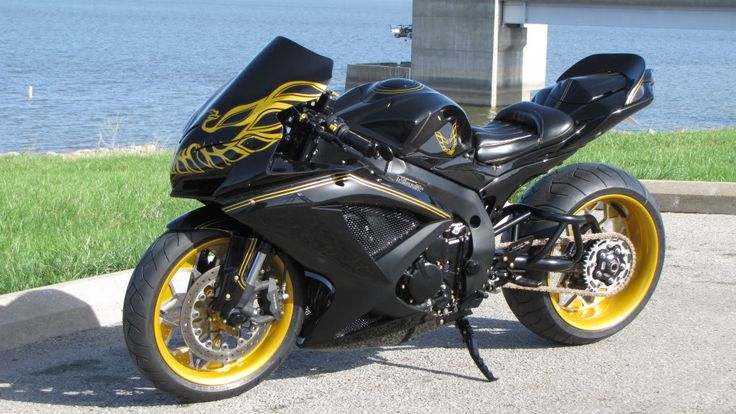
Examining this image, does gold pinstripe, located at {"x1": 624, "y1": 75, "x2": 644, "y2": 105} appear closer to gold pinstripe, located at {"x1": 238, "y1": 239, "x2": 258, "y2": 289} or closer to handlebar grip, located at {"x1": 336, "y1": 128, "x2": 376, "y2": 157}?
handlebar grip, located at {"x1": 336, "y1": 128, "x2": 376, "y2": 157}

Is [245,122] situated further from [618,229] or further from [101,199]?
[101,199]

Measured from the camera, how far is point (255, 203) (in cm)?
427

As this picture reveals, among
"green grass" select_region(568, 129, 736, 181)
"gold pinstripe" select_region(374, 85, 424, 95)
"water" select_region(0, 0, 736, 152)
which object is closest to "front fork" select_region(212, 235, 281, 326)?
"gold pinstripe" select_region(374, 85, 424, 95)

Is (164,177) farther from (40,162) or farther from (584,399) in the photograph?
(584,399)

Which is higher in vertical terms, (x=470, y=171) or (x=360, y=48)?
(x=470, y=171)

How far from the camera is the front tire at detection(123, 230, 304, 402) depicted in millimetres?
4363

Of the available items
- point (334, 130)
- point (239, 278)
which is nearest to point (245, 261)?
point (239, 278)

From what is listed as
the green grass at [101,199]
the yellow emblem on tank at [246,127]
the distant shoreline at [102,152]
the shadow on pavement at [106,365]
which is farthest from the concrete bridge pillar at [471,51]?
the yellow emblem on tank at [246,127]

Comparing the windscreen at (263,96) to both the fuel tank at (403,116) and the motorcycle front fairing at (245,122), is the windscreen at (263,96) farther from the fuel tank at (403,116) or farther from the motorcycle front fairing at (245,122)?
the fuel tank at (403,116)

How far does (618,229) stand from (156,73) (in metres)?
46.2

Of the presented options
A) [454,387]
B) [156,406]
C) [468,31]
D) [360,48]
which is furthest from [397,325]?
[360,48]

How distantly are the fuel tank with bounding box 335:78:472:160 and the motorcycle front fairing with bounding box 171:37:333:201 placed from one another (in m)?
0.28

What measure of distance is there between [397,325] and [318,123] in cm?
100

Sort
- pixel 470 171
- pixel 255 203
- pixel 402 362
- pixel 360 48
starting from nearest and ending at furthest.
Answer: pixel 255 203 → pixel 470 171 → pixel 402 362 → pixel 360 48
